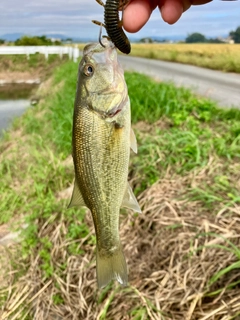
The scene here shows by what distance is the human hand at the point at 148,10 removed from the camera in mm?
1770

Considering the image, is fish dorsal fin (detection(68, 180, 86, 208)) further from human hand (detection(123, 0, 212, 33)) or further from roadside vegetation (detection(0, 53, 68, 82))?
roadside vegetation (detection(0, 53, 68, 82))

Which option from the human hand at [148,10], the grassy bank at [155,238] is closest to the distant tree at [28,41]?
the grassy bank at [155,238]

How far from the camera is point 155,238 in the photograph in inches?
143

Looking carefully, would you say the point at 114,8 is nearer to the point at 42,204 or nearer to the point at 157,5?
the point at 157,5

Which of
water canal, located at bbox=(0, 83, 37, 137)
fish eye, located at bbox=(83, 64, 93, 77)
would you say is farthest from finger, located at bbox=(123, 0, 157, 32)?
water canal, located at bbox=(0, 83, 37, 137)

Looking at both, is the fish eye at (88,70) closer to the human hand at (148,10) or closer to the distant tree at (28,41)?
the human hand at (148,10)

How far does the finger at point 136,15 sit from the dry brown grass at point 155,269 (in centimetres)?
180

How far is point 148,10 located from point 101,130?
1.88 feet

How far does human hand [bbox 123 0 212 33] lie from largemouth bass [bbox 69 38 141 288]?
21cm

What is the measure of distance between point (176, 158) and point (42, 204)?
1.31m

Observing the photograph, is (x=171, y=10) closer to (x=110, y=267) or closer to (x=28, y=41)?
(x=110, y=267)

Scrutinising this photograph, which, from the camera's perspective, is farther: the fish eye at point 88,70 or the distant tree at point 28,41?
the distant tree at point 28,41

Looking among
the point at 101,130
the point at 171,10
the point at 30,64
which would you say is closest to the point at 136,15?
the point at 171,10

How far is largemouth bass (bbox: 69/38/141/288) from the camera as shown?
163 centimetres
